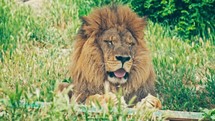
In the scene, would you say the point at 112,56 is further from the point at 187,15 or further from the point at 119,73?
the point at 187,15

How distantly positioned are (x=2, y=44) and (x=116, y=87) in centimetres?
245

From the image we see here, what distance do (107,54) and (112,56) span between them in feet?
0.20

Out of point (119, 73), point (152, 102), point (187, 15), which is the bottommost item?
point (152, 102)

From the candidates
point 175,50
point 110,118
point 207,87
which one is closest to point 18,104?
point 110,118

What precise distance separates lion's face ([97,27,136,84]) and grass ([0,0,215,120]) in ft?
1.82

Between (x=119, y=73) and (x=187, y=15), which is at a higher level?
(x=187, y=15)

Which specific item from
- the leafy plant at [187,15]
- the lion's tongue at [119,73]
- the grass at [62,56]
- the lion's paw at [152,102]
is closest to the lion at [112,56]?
the lion's tongue at [119,73]

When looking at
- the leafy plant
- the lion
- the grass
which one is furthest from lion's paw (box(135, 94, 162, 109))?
the leafy plant

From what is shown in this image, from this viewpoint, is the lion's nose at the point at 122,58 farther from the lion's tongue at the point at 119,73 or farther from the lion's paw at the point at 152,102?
the lion's paw at the point at 152,102

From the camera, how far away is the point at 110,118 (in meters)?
3.81

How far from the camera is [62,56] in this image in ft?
23.7

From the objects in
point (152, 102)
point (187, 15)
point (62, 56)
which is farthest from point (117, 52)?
point (187, 15)

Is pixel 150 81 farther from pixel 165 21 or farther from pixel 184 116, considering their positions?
pixel 165 21

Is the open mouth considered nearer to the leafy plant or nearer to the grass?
the grass
